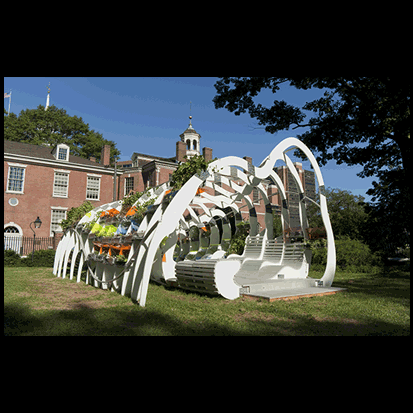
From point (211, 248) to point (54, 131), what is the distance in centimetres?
3363

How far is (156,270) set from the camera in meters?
10.6

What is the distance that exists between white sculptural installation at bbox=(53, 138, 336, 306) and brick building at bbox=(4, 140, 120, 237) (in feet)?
52.8

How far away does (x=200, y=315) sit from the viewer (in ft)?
19.2

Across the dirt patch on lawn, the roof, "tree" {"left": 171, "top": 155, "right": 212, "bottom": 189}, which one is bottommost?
the dirt patch on lawn

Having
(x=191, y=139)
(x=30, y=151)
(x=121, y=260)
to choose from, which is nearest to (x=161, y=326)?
(x=121, y=260)

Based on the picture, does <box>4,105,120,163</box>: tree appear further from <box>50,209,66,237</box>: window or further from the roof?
<box>50,209,66,237</box>: window

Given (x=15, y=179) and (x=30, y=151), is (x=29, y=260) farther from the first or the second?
(x=30, y=151)

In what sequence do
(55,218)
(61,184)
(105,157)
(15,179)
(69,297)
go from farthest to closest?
(105,157), (61,184), (55,218), (15,179), (69,297)

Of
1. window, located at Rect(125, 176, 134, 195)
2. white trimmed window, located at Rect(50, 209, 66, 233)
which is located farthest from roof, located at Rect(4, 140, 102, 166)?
window, located at Rect(125, 176, 134, 195)

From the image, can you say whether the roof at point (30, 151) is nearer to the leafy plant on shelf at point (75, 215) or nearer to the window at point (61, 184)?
the window at point (61, 184)

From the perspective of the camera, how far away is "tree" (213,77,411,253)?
867cm

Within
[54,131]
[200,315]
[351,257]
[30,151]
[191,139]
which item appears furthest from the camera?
[191,139]
